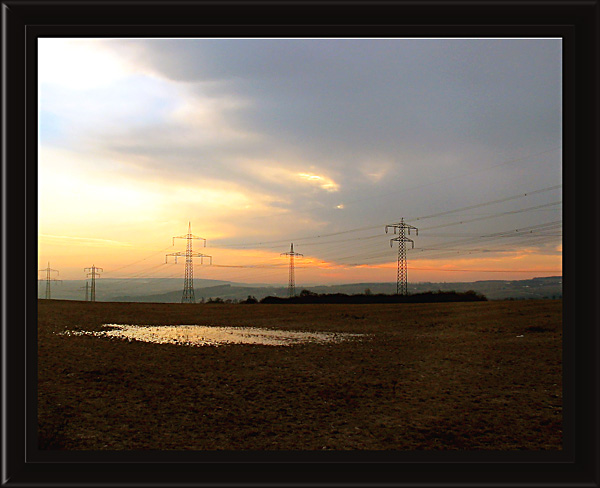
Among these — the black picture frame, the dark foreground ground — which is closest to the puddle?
the dark foreground ground

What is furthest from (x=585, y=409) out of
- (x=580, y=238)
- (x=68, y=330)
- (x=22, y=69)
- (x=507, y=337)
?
(x=68, y=330)

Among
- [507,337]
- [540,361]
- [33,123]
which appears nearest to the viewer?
[33,123]

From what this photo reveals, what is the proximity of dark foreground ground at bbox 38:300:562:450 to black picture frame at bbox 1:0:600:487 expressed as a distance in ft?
6.81

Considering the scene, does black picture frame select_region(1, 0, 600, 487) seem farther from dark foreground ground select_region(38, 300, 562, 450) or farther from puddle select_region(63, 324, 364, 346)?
puddle select_region(63, 324, 364, 346)

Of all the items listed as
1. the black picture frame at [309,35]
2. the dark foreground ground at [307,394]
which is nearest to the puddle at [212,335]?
the dark foreground ground at [307,394]

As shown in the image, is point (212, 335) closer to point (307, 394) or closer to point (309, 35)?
point (307, 394)

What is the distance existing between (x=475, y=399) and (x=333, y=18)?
555 centimetres

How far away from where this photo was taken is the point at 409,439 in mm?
4656

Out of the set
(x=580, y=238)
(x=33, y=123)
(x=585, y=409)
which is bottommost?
(x=585, y=409)

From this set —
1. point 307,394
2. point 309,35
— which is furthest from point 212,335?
point 309,35

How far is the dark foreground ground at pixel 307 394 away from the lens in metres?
4.62

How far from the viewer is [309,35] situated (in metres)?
2.61

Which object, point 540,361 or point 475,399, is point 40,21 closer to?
point 475,399

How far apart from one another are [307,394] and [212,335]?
701 centimetres
